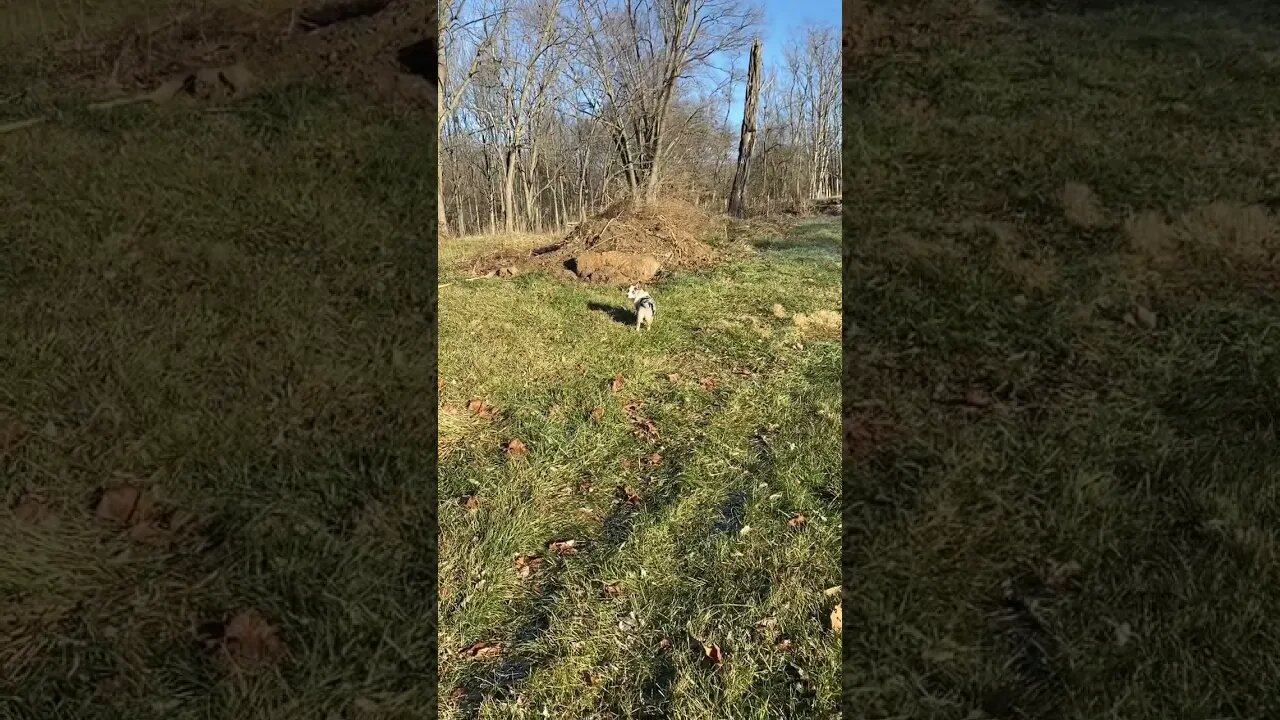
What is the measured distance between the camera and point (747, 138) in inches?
444

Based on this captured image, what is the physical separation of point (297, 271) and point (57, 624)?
2351 mm

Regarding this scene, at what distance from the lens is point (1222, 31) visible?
777cm

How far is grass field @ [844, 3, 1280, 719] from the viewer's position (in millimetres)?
1959

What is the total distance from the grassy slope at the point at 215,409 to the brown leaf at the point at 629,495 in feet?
2.78

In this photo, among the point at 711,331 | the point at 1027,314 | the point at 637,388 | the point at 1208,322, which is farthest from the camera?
the point at 711,331

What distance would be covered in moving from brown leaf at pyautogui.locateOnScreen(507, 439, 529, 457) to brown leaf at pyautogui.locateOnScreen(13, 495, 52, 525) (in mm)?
1704

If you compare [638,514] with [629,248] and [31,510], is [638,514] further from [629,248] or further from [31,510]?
[629,248]

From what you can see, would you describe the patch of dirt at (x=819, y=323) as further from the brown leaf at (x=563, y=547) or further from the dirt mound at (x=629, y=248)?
the brown leaf at (x=563, y=547)

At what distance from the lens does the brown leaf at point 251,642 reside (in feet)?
6.11

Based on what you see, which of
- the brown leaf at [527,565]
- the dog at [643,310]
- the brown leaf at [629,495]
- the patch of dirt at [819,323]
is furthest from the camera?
the patch of dirt at [819,323]

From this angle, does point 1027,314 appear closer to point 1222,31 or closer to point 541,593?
point 541,593

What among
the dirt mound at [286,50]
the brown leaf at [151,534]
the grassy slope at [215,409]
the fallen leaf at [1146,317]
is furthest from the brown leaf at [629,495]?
the dirt mound at [286,50]

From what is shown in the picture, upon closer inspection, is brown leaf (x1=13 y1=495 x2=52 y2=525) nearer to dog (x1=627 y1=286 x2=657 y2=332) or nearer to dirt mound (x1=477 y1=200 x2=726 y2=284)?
dog (x1=627 y1=286 x2=657 y2=332)

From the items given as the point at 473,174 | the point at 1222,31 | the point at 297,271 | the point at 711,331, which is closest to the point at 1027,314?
the point at 711,331
